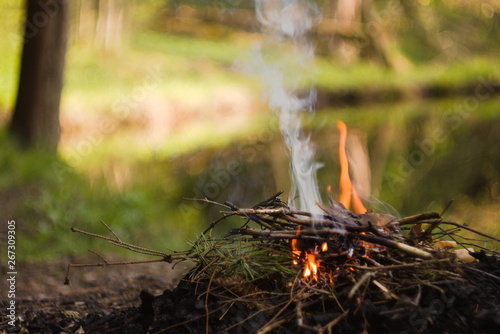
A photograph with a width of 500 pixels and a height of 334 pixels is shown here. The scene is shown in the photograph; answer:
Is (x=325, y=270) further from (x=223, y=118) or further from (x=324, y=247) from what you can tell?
(x=223, y=118)

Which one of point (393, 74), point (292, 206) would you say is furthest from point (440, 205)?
point (393, 74)

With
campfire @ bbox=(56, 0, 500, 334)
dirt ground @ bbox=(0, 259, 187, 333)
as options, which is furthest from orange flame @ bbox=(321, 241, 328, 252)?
dirt ground @ bbox=(0, 259, 187, 333)

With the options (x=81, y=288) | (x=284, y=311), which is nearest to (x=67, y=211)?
(x=81, y=288)

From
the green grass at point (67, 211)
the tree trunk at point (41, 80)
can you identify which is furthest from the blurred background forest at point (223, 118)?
the tree trunk at point (41, 80)

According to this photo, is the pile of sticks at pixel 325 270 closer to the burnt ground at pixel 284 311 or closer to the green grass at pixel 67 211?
the burnt ground at pixel 284 311

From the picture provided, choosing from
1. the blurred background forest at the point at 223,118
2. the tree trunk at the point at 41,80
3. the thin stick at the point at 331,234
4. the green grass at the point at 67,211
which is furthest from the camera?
the tree trunk at the point at 41,80

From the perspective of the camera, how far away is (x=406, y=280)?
2637 mm

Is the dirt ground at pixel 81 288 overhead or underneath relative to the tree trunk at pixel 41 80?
underneath

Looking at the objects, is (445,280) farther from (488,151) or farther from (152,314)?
(488,151)

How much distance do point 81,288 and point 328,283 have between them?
2.17 metres

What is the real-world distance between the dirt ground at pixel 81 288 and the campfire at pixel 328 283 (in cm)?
66

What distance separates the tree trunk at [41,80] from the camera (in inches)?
299

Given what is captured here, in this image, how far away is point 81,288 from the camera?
4.25 m

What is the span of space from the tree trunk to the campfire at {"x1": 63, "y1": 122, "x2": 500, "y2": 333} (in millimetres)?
5306
